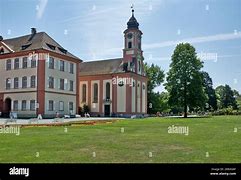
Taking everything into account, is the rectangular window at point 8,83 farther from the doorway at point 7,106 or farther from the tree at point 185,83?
the tree at point 185,83

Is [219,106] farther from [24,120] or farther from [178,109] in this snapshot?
[24,120]

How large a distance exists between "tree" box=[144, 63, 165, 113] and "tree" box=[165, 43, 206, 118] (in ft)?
0.39

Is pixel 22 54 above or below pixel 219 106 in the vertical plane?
above

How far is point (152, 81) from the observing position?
3148 mm

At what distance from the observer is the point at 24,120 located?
3072 mm

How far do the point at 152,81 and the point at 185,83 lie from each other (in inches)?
14.0

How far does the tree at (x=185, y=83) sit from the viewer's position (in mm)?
2791

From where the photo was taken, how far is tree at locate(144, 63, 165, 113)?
8.83 feet

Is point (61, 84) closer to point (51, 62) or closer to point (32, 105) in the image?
point (51, 62)

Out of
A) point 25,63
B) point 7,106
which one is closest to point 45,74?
point 25,63

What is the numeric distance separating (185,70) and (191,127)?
1.97 feet

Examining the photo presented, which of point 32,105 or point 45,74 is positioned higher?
point 45,74
